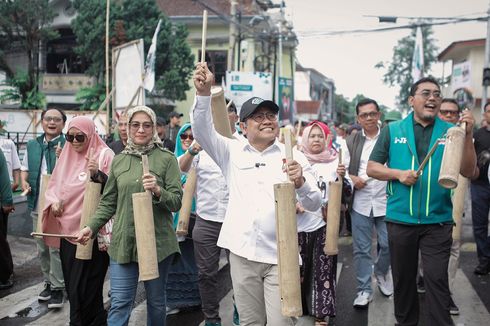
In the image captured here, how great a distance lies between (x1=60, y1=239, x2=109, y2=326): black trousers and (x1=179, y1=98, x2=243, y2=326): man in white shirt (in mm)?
874

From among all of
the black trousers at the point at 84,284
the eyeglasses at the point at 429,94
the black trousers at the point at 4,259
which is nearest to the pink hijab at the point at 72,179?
the black trousers at the point at 84,284

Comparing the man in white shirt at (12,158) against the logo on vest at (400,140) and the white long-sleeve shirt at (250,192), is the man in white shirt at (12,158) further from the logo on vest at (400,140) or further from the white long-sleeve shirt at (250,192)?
the logo on vest at (400,140)

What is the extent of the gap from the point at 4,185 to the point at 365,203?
12.9 feet

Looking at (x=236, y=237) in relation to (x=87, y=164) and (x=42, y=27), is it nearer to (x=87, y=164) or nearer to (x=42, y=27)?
(x=87, y=164)

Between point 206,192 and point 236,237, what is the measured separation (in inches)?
67.7

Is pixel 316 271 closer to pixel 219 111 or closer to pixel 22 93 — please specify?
pixel 219 111

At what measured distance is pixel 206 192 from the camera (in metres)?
5.18

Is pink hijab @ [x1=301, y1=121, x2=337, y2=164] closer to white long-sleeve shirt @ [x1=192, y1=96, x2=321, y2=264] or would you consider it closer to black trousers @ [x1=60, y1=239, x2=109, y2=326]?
white long-sleeve shirt @ [x1=192, y1=96, x2=321, y2=264]

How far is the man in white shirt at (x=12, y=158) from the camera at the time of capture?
269 inches

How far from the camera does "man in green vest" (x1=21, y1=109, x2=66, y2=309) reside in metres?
5.54

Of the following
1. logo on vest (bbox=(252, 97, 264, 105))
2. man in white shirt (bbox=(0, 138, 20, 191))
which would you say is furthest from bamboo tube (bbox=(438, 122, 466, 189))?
man in white shirt (bbox=(0, 138, 20, 191))

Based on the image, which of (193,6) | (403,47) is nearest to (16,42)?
(193,6)

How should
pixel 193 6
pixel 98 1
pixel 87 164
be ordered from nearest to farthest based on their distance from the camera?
pixel 87 164 < pixel 98 1 < pixel 193 6

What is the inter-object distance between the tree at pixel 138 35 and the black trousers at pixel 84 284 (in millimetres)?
19457
